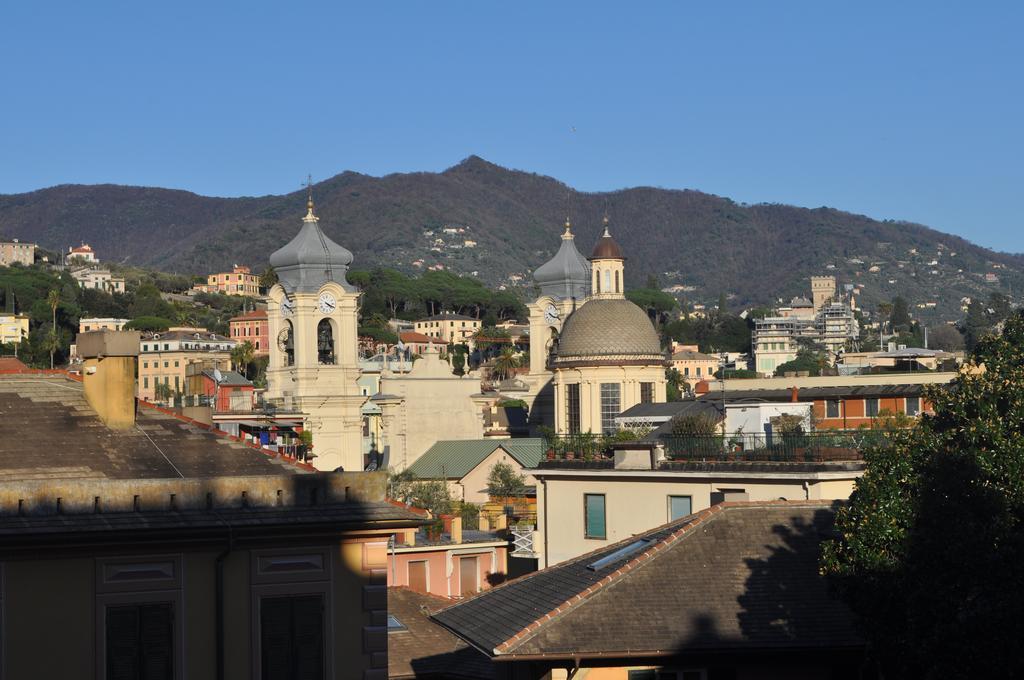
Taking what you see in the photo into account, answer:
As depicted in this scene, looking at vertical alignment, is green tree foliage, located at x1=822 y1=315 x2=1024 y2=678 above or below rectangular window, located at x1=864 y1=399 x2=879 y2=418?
below

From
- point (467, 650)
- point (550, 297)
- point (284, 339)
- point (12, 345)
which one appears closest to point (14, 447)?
point (467, 650)

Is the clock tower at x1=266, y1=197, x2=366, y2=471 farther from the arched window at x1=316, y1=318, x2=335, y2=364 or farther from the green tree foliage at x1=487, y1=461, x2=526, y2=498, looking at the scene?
the green tree foliage at x1=487, y1=461, x2=526, y2=498

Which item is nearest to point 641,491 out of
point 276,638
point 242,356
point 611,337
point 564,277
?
point 276,638

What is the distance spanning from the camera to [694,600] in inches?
990

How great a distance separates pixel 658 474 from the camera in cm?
3625

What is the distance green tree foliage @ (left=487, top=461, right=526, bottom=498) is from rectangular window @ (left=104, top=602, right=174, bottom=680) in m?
68.3

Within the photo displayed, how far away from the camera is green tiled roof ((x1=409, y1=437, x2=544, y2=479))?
9744cm

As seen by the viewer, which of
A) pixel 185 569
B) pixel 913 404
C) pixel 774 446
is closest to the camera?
pixel 185 569

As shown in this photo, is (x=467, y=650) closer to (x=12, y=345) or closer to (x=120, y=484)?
(x=120, y=484)

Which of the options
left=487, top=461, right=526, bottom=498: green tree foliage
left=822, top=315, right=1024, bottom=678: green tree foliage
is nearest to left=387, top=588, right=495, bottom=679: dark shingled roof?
Answer: left=822, top=315, right=1024, bottom=678: green tree foliage

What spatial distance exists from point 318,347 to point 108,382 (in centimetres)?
8383

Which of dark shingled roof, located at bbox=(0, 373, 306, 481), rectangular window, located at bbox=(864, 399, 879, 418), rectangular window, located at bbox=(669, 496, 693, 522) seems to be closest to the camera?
dark shingled roof, located at bbox=(0, 373, 306, 481)

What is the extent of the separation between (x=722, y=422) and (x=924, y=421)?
798 inches

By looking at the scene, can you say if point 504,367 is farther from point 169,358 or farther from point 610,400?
point 610,400
